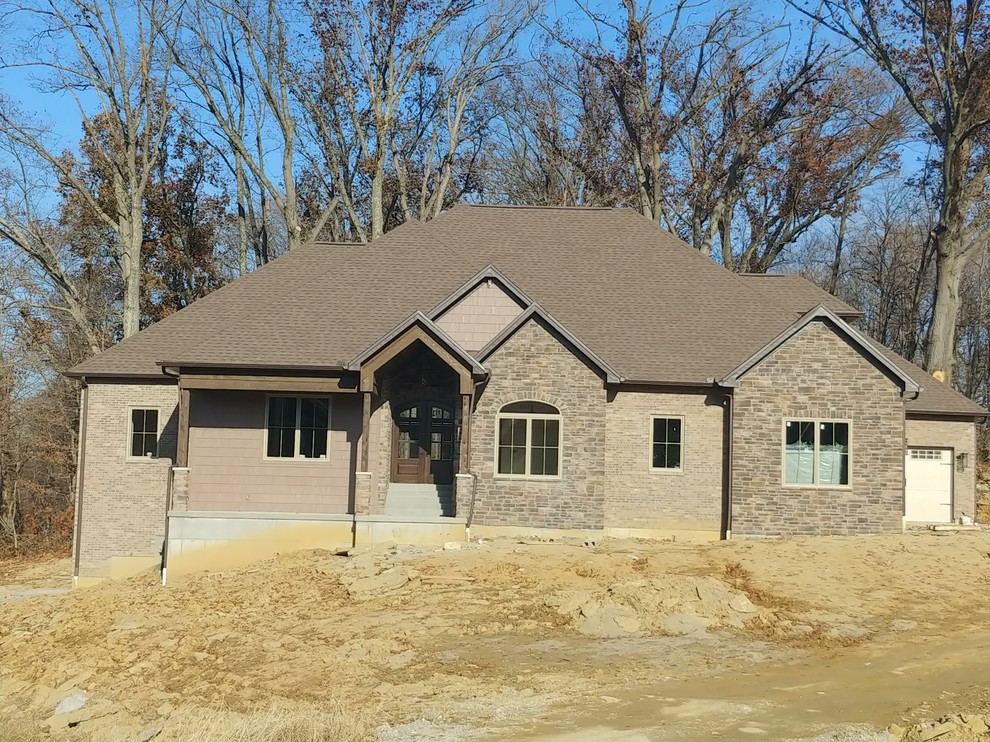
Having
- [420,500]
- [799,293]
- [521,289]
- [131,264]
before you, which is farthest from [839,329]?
[131,264]

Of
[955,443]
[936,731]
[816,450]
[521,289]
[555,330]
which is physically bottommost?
[936,731]

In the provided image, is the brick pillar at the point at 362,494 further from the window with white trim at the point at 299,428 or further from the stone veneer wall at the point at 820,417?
the stone veneer wall at the point at 820,417

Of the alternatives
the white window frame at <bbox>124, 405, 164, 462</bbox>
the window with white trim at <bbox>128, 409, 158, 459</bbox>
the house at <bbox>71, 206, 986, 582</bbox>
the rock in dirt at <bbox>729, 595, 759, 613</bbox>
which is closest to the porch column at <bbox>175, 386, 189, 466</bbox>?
the house at <bbox>71, 206, 986, 582</bbox>

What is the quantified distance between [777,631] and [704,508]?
7315 mm

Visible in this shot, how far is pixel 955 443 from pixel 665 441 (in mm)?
7409

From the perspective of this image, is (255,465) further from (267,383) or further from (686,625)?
(686,625)

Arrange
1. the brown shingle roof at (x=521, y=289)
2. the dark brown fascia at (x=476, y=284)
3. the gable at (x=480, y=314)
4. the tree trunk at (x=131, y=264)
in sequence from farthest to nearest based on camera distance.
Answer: the tree trunk at (x=131, y=264) < the brown shingle roof at (x=521, y=289) < the gable at (x=480, y=314) < the dark brown fascia at (x=476, y=284)

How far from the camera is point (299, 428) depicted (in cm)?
2181

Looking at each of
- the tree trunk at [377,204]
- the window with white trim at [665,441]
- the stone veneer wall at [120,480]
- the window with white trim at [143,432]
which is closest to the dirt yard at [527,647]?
the window with white trim at [665,441]

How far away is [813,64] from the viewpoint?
35.6 meters

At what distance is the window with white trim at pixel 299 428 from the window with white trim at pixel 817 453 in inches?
374

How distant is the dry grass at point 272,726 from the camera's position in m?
10.0

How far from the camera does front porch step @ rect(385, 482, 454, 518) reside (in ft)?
67.9

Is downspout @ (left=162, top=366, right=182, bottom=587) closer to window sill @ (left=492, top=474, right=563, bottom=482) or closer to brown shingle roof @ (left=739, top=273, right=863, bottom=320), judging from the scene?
window sill @ (left=492, top=474, right=563, bottom=482)
